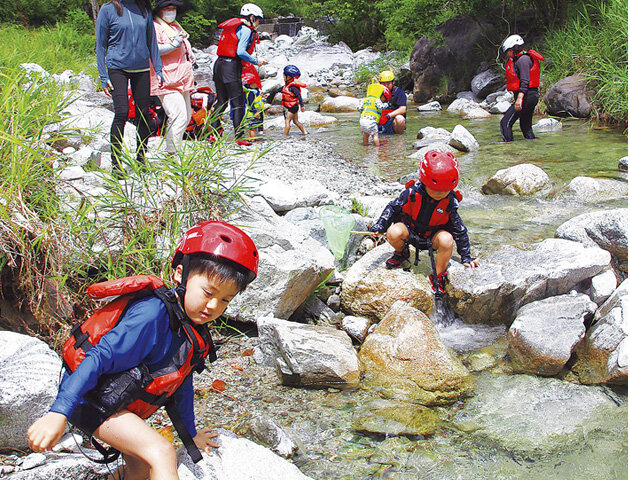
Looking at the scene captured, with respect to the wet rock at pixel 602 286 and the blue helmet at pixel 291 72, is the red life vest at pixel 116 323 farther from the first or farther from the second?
the blue helmet at pixel 291 72

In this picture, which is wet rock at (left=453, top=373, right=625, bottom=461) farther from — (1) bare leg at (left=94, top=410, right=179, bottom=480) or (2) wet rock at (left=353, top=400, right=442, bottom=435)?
(1) bare leg at (left=94, top=410, right=179, bottom=480)

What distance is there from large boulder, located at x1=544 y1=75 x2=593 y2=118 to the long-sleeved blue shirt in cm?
862

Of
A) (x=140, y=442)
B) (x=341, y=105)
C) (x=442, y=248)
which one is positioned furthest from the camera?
(x=341, y=105)

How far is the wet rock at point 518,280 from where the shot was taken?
3807 mm

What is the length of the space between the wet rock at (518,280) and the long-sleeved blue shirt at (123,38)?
3209 mm

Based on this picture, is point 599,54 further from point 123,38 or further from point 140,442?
point 140,442

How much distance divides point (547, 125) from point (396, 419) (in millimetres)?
9060

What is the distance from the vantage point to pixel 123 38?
4.68 meters

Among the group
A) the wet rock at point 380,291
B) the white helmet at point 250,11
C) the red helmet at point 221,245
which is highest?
the white helmet at point 250,11

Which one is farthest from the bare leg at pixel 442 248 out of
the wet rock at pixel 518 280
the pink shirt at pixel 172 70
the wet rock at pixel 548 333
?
the pink shirt at pixel 172 70

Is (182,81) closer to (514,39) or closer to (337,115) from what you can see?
(514,39)

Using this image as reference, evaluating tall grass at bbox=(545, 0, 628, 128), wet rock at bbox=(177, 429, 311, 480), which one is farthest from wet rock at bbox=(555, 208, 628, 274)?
tall grass at bbox=(545, 0, 628, 128)

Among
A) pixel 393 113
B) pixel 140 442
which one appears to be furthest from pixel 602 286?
pixel 393 113

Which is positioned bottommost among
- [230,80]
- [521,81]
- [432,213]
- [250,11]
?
[432,213]
